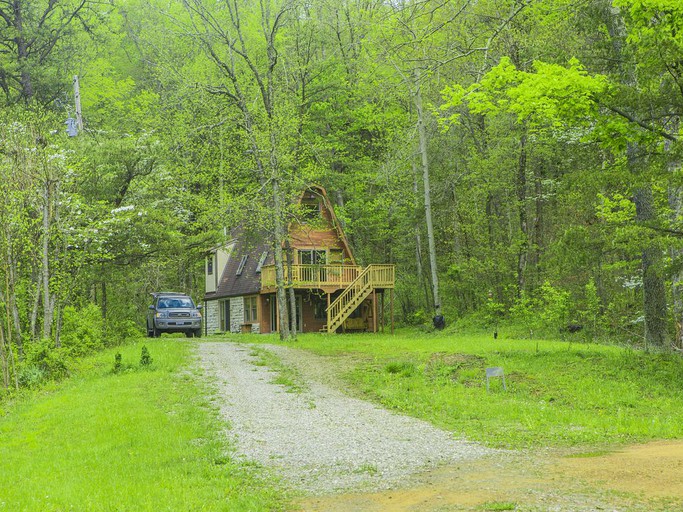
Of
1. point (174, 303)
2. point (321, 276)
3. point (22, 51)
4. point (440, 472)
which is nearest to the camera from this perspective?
point (440, 472)

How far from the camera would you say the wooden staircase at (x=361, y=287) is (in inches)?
1287

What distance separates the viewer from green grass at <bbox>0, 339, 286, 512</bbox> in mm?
6703

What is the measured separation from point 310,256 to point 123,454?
27.1 metres

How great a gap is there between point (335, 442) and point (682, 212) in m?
11.8

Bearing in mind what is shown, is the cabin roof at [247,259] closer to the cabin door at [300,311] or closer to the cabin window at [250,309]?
the cabin window at [250,309]

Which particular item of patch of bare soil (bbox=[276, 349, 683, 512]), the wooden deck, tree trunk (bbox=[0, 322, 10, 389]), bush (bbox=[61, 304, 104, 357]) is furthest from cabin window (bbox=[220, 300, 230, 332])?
patch of bare soil (bbox=[276, 349, 683, 512])

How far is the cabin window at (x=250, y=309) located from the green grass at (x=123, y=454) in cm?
2206

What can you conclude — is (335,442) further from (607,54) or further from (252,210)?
(252,210)

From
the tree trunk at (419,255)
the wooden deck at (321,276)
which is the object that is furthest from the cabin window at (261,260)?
the tree trunk at (419,255)

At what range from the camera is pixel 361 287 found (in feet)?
109

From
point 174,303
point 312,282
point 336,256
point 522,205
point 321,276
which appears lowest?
point 174,303

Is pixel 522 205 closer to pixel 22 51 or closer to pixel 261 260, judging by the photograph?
pixel 261 260

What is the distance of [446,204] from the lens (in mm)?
35250

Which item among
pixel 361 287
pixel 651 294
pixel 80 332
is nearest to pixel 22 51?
pixel 80 332
